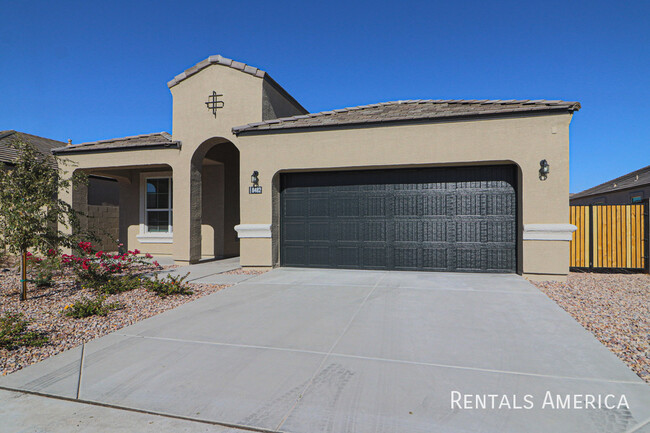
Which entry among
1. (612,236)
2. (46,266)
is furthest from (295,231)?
(612,236)

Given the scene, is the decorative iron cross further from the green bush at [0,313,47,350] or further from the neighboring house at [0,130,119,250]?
the green bush at [0,313,47,350]

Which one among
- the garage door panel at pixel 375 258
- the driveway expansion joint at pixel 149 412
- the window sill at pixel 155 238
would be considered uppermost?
the window sill at pixel 155 238

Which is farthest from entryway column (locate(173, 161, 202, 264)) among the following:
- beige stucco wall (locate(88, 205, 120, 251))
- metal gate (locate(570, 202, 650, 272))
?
metal gate (locate(570, 202, 650, 272))

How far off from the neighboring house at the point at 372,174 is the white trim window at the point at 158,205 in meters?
2.21

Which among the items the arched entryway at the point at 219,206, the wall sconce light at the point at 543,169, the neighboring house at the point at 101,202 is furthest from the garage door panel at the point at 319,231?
the neighboring house at the point at 101,202

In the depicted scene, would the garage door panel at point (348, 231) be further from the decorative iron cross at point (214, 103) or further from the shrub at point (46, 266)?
the shrub at point (46, 266)

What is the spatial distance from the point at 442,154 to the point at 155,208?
10.9 meters

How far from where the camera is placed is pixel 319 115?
9844 millimetres

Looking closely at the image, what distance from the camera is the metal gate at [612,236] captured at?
8.85 meters

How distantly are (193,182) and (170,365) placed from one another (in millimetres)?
8115

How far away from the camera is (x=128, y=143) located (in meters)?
11.5

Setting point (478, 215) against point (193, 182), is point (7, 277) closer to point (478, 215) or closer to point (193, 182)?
point (193, 182)

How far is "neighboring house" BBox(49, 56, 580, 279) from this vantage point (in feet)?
26.0

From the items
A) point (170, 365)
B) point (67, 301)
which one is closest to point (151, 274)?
point (67, 301)
